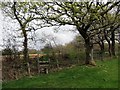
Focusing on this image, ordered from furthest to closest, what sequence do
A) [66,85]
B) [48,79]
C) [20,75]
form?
1. [20,75]
2. [48,79]
3. [66,85]

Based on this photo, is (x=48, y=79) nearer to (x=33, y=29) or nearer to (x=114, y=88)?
(x=114, y=88)

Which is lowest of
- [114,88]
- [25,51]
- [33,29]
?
[114,88]

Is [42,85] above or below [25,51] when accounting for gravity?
below

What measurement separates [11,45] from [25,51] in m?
Answer: 1.53

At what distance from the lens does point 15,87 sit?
13.7 meters

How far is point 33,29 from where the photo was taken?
23.0 m

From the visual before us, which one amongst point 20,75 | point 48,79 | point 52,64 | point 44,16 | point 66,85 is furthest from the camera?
point 52,64

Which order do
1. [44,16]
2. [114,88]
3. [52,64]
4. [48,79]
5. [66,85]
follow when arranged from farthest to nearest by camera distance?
[52,64] < [44,16] < [48,79] < [66,85] < [114,88]

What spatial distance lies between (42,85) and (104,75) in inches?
184

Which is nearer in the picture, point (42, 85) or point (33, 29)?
point (42, 85)

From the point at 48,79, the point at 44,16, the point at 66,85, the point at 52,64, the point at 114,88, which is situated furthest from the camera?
the point at 52,64

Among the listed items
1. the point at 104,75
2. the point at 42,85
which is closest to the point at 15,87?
the point at 42,85

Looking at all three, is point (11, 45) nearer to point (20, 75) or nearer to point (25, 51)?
point (25, 51)

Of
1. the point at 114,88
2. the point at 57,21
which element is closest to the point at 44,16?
the point at 57,21
